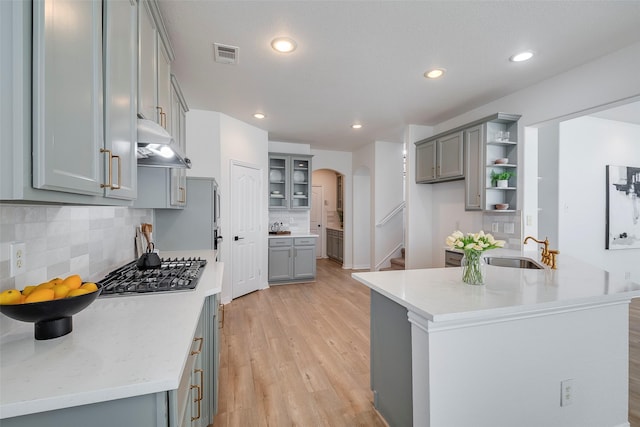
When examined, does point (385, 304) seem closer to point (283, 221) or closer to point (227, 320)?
point (227, 320)

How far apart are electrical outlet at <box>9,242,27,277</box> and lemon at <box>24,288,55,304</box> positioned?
0.25 m

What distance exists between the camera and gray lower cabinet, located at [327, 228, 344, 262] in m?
6.80

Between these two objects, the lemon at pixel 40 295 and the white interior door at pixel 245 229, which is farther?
the white interior door at pixel 245 229

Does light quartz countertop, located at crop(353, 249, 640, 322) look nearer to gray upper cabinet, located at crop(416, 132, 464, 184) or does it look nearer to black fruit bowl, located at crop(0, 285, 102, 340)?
black fruit bowl, located at crop(0, 285, 102, 340)

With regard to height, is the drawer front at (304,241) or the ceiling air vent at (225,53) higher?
the ceiling air vent at (225,53)

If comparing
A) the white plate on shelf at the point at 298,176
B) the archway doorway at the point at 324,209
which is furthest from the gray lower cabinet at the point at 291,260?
the archway doorway at the point at 324,209

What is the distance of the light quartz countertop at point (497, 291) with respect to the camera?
1237 mm

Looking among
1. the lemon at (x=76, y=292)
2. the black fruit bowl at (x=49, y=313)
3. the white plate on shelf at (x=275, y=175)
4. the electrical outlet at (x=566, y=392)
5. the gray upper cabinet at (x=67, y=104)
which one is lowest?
the electrical outlet at (x=566, y=392)

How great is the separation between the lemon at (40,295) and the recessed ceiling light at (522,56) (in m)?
3.34

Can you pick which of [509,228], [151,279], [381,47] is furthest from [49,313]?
[509,228]

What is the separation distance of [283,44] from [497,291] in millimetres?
2262

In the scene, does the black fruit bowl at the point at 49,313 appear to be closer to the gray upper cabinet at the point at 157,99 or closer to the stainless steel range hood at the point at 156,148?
the stainless steel range hood at the point at 156,148

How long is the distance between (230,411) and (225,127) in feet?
11.1

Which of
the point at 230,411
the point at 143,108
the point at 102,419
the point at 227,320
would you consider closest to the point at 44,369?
the point at 102,419
